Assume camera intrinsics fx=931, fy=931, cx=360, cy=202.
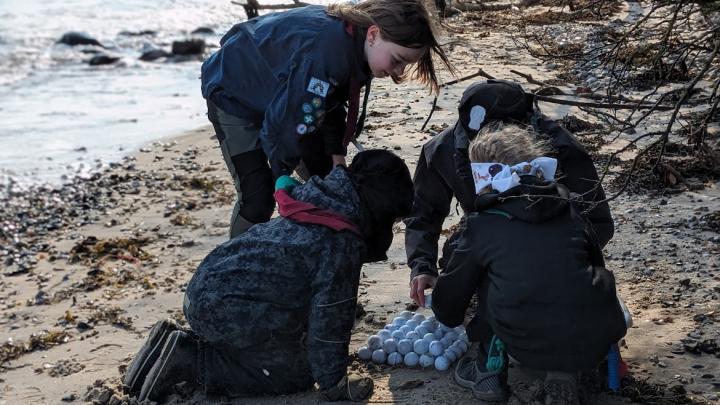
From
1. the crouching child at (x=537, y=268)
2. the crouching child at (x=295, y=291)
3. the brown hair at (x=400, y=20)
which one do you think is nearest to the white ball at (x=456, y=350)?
the crouching child at (x=295, y=291)

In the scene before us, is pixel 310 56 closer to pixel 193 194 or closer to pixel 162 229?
pixel 162 229

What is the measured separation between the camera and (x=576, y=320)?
3184 millimetres

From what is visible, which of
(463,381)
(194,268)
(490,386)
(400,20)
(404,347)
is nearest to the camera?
(490,386)

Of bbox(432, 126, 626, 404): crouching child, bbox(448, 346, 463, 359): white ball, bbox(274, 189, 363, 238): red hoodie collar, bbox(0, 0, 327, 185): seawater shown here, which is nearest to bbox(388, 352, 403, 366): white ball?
bbox(448, 346, 463, 359): white ball

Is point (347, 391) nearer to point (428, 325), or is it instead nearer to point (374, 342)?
point (374, 342)

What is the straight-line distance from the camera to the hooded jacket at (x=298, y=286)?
366 centimetres

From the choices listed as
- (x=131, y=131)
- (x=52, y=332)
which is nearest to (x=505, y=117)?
(x=52, y=332)

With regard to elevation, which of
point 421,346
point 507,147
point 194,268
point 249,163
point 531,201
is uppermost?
point 507,147

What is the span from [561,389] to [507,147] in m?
0.87

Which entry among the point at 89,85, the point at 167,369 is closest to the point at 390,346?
the point at 167,369

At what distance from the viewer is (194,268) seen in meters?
6.21

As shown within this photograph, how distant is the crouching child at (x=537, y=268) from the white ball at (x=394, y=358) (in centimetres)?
74

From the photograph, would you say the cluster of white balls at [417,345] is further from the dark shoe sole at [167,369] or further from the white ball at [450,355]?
the dark shoe sole at [167,369]

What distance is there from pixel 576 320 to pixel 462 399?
0.67 m
